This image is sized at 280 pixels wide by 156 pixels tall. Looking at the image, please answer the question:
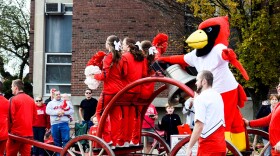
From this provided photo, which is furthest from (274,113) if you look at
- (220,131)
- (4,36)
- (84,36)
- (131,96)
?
(4,36)

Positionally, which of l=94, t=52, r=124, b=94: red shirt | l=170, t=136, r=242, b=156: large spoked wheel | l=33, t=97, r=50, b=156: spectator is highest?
l=94, t=52, r=124, b=94: red shirt

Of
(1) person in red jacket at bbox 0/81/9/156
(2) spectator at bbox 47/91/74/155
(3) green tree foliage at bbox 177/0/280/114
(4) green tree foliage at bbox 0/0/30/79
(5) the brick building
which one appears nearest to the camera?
(1) person in red jacket at bbox 0/81/9/156

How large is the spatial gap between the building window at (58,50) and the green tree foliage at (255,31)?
7128 mm

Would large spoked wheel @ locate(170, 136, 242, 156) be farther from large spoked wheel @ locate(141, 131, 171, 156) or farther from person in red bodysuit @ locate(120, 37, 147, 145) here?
large spoked wheel @ locate(141, 131, 171, 156)

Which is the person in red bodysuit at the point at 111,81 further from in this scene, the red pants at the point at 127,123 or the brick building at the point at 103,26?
the brick building at the point at 103,26

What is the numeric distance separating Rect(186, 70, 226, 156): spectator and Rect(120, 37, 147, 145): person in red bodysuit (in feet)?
7.35

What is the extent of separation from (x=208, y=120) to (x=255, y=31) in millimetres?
8871

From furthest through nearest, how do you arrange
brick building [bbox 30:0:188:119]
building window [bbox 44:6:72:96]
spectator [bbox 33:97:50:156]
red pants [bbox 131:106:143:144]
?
building window [bbox 44:6:72:96]
brick building [bbox 30:0:188:119]
spectator [bbox 33:97:50:156]
red pants [bbox 131:106:143:144]

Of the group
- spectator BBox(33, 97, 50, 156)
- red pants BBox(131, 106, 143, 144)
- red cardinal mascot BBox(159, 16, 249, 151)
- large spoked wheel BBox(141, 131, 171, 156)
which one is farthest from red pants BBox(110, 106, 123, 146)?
spectator BBox(33, 97, 50, 156)

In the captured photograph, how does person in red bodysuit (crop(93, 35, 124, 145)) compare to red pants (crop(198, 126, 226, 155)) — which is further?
person in red bodysuit (crop(93, 35, 124, 145))

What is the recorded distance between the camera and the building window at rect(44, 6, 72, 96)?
23.0 m

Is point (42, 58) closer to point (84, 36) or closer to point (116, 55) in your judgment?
point (84, 36)

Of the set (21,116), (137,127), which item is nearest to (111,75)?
(137,127)

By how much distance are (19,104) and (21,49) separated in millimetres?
29785
